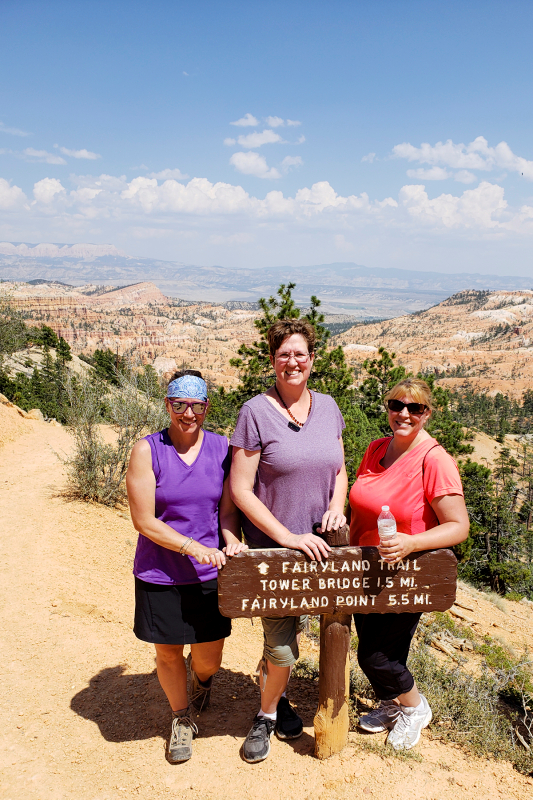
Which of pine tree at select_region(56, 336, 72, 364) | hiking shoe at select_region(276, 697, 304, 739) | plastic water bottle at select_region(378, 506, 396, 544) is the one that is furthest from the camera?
pine tree at select_region(56, 336, 72, 364)

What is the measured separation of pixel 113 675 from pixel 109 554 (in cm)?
279

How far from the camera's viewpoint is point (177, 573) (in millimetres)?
2590

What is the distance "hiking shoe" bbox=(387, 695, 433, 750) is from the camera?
2.86 meters

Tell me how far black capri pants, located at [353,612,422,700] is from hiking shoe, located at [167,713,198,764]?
1135 millimetres

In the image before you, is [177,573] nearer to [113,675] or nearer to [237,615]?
[237,615]

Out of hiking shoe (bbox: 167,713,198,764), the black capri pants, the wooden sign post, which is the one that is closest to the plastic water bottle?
the wooden sign post

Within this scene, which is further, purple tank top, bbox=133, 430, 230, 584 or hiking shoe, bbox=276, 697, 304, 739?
hiking shoe, bbox=276, 697, 304, 739

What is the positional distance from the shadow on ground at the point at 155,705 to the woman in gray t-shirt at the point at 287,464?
3.00 ft

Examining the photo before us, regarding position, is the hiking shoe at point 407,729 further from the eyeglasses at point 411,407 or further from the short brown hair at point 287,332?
the short brown hair at point 287,332

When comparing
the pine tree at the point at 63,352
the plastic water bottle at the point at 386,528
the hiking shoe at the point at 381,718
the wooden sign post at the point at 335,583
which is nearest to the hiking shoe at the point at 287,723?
the hiking shoe at the point at 381,718

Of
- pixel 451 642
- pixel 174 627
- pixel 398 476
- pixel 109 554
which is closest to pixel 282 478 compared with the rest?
pixel 398 476

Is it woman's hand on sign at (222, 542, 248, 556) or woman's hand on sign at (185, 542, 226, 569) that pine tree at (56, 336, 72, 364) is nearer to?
woman's hand on sign at (185, 542, 226, 569)

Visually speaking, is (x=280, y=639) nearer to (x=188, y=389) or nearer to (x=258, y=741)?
(x=258, y=741)

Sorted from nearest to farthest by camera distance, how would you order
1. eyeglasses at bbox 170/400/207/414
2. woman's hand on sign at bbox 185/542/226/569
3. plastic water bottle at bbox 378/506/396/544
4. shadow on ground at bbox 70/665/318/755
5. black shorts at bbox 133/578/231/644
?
1. plastic water bottle at bbox 378/506/396/544
2. woman's hand on sign at bbox 185/542/226/569
3. eyeglasses at bbox 170/400/207/414
4. black shorts at bbox 133/578/231/644
5. shadow on ground at bbox 70/665/318/755
